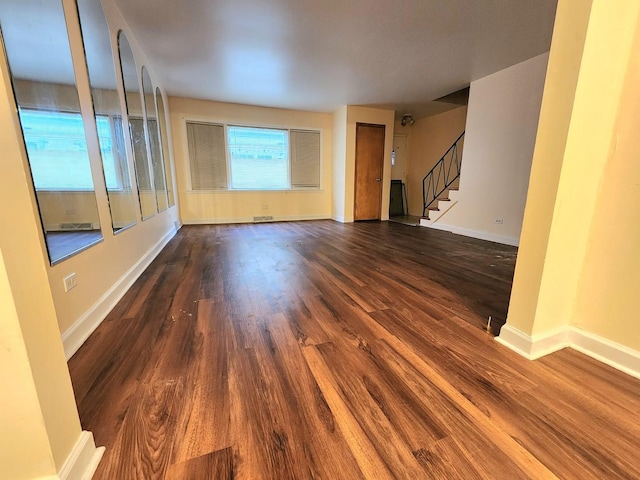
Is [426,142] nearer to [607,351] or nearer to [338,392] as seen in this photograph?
[607,351]

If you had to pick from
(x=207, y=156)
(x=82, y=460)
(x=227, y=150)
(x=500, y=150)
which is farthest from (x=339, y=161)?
(x=82, y=460)

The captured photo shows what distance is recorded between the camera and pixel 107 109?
7.02 feet

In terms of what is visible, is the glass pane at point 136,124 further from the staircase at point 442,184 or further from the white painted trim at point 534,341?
the staircase at point 442,184

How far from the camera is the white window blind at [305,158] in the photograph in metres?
6.10

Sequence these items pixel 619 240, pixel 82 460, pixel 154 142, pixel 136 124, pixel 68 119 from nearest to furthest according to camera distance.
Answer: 1. pixel 82 460
2. pixel 619 240
3. pixel 68 119
4. pixel 136 124
5. pixel 154 142

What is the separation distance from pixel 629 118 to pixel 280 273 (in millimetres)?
2442

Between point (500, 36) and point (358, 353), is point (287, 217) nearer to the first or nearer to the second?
point (500, 36)

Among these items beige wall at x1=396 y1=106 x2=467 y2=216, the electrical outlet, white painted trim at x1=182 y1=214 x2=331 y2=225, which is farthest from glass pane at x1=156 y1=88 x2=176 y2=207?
beige wall at x1=396 y1=106 x2=467 y2=216

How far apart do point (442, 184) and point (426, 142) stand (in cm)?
130

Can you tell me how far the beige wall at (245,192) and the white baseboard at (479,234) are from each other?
8.91 ft

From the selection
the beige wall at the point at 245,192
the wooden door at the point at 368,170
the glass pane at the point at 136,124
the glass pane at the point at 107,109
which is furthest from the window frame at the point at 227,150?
the glass pane at the point at 107,109

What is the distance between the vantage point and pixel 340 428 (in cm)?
95

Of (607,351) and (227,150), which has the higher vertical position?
(227,150)

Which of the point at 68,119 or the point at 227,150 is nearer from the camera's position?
the point at 68,119
